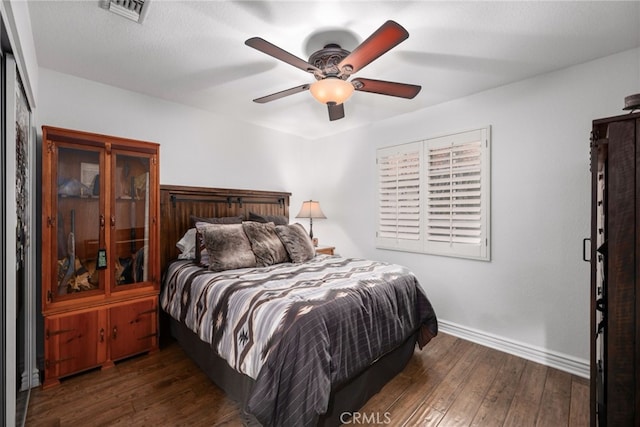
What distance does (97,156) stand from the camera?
2.43 meters

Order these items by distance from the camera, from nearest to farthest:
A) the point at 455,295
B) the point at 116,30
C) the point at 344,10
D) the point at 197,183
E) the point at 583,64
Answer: the point at 344,10 < the point at 116,30 < the point at 583,64 < the point at 455,295 < the point at 197,183

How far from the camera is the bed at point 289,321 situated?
1551 millimetres

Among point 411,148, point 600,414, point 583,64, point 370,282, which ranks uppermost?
point 583,64

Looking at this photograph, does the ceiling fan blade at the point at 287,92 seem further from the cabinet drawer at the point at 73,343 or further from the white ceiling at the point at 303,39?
the cabinet drawer at the point at 73,343

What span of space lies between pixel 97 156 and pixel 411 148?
316cm

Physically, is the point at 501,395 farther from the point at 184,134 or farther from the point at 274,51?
the point at 184,134

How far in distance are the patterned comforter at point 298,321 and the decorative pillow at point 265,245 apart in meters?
0.14

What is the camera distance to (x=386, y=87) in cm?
218

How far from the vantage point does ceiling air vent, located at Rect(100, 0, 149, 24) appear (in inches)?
67.6

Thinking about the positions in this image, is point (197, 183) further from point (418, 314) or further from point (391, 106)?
point (418, 314)

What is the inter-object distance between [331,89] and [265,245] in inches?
63.2

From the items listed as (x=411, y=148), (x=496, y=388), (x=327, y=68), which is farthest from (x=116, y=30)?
(x=496, y=388)

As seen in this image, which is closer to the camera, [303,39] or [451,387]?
[303,39]

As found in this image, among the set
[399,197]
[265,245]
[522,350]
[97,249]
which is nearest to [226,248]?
[265,245]
